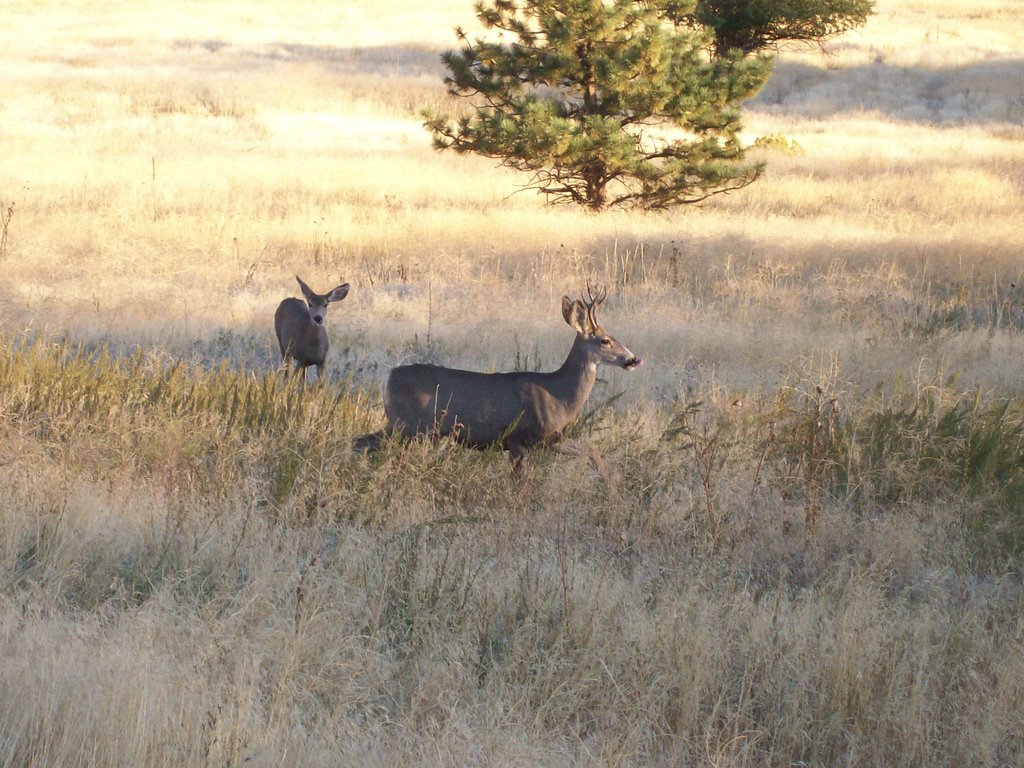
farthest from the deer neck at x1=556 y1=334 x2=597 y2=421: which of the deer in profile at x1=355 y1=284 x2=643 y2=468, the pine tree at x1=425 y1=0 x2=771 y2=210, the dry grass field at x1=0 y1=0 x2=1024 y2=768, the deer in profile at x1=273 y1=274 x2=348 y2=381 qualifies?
the pine tree at x1=425 y1=0 x2=771 y2=210

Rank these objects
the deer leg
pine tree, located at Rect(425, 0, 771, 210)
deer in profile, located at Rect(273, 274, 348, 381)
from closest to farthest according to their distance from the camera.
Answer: the deer leg → deer in profile, located at Rect(273, 274, 348, 381) → pine tree, located at Rect(425, 0, 771, 210)

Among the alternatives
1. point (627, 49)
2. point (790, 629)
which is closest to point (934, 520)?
point (790, 629)

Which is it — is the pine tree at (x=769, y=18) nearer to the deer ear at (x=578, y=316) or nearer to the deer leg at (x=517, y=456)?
the deer ear at (x=578, y=316)

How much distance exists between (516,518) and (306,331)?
4143 mm

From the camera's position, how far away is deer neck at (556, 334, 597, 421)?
664 cm

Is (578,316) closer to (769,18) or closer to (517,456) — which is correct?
(517,456)

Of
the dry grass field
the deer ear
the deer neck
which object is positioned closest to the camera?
the dry grass field

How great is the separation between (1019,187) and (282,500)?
19.9 m

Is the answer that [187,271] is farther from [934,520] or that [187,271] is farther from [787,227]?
[934,520]

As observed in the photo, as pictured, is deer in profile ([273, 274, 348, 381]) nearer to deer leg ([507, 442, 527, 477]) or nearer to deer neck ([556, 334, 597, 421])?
deer neck ([556, 334, 597, 421])

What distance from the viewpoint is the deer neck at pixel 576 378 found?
6645 mm

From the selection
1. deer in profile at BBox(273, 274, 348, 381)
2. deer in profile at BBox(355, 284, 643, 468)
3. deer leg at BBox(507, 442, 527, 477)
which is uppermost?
deer in profile at BBox(355, 284, 643, 468)

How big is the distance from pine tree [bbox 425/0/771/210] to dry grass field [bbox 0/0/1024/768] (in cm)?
351

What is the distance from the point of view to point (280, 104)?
36.0 metres
